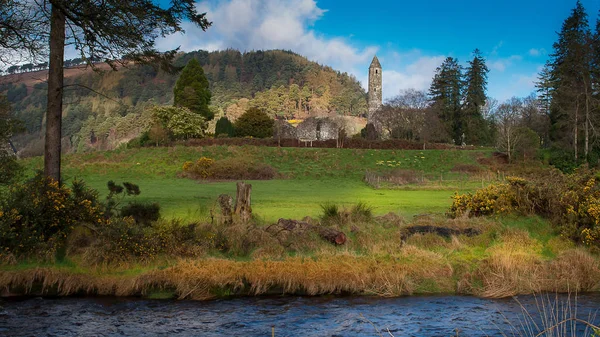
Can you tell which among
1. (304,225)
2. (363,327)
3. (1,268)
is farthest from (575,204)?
(1,268)

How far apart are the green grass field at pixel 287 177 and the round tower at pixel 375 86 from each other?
57.5 meters

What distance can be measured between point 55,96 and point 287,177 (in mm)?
31767

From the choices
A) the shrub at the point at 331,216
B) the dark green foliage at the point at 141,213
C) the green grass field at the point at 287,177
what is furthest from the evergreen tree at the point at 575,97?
the dark green foliage at the point at 141,213

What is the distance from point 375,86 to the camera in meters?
119

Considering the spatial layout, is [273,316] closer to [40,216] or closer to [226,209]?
[226,209]

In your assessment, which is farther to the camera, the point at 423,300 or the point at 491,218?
the point at 491,218

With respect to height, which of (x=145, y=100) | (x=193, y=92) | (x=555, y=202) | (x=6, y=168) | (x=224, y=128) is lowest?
(x=555, y=202)

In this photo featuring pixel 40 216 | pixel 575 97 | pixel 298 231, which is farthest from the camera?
pixel 575 97

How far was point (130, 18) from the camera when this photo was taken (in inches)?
687

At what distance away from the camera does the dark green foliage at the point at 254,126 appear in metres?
84.9

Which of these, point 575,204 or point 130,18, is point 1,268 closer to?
point 130,18

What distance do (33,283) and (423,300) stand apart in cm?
995

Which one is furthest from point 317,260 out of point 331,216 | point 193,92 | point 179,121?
point 193,92

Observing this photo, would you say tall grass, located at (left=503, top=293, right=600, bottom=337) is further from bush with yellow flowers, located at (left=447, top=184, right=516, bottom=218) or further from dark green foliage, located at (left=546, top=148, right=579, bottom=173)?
dark green foliage, located at (left=546, top=148, right=579, bottom=173)
